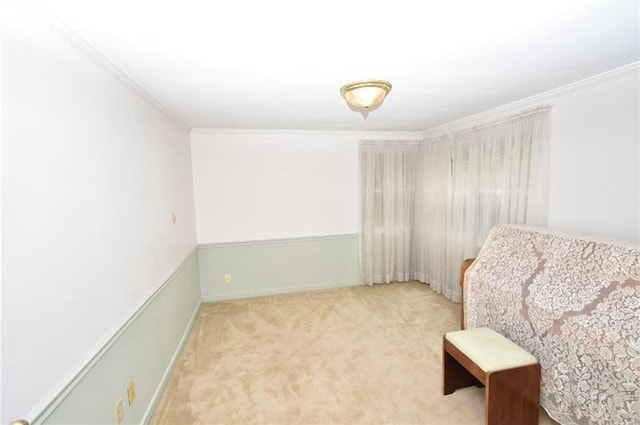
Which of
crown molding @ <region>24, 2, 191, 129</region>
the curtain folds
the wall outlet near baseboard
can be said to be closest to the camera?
crown molding @ <region>24, 2, 191, 129</region>

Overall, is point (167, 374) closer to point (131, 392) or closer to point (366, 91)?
point (131, 392)

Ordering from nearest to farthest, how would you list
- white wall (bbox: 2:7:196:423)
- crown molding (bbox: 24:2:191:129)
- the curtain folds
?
white wall (bbox: 2:7:196:423) < crown molding (bbox: 24:2:191:129) < the curtain folds

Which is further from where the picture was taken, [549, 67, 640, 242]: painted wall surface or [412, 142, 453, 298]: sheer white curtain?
[412, 142, 453, 298]: sheer white curtain

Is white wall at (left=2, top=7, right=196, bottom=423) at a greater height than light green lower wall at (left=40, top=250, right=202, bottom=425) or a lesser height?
greater

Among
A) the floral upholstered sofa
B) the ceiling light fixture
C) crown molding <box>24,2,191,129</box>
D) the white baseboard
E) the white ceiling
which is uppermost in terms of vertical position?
the white ceiling

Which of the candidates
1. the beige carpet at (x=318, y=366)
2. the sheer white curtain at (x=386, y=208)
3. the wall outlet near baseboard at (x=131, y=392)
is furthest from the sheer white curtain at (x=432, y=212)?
the wall outlet near baseboard at (x=131, y=392)

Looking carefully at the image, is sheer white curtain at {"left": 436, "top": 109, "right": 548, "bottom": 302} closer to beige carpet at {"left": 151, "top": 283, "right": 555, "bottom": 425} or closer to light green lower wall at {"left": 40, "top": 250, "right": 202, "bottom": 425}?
beige carpet at {"left": 151, "top": 283, "right": 555, "bottom": 425}

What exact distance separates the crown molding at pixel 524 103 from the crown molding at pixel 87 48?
3089mm

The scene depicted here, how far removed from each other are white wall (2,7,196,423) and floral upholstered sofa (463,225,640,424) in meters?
2.50

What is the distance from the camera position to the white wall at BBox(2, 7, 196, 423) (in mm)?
955

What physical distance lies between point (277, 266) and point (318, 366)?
174cm

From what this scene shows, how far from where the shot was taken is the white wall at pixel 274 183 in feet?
12.1

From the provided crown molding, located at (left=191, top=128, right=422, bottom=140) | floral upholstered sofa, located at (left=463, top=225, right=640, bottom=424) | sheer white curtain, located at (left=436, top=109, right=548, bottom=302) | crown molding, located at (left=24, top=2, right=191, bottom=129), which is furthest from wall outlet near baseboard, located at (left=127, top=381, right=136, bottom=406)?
sheer white curtain, located at (left=436, top=109, right=548, bottom=302)

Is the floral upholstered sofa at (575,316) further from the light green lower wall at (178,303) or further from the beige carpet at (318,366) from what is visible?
the light green lower wall at (178,303)
